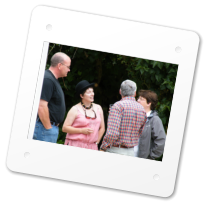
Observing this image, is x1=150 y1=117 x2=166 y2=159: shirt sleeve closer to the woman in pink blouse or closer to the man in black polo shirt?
the woman in pink blouse

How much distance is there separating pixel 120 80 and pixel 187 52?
0.48 metres

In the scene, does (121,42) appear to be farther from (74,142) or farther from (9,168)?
(9,168)

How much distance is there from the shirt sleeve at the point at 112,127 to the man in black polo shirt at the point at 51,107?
317mm

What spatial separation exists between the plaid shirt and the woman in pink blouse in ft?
0.20

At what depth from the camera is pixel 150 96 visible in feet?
7.30

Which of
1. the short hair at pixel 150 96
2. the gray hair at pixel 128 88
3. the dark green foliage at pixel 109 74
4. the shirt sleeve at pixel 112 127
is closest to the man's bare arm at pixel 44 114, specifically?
the dark green foliage at pixel 109 74

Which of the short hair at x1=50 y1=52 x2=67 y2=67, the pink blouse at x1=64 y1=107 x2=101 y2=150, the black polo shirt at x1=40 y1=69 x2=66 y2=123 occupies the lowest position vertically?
the pink blouse at x1=64 y1=107 x2=101 y2=150

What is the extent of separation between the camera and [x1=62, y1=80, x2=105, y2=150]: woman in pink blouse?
2154 mm

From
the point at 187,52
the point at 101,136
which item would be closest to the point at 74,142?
the point at 101,136

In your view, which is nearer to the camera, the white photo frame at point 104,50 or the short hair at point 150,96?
the white photo frame at point 104,50

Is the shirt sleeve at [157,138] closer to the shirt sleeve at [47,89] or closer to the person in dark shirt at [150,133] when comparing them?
the person in dark shirt at [150,133]

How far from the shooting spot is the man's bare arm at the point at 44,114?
7.01 ft

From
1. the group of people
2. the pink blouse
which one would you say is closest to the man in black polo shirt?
the group of people

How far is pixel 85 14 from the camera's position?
6.93 feet
